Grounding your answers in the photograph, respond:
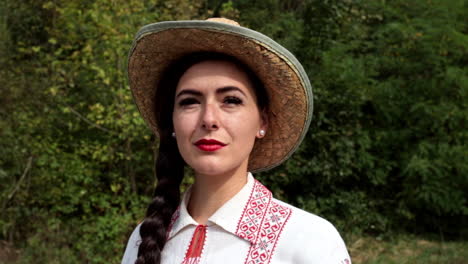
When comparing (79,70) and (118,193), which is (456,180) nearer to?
(118,193)

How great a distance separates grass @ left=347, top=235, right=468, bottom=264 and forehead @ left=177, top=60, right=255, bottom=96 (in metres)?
4.11

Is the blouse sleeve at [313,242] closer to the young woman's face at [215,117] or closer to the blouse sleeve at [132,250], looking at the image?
the young woman's face at [215,117]

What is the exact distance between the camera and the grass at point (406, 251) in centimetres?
528

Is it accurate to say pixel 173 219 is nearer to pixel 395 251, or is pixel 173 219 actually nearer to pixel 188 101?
pixel 188 101

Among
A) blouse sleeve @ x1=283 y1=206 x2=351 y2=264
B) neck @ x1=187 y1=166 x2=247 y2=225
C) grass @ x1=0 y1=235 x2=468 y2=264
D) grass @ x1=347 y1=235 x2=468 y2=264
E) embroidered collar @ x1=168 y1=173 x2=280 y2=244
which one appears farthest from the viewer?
grass @ x1=347 y1=235 x2=468 y2=264

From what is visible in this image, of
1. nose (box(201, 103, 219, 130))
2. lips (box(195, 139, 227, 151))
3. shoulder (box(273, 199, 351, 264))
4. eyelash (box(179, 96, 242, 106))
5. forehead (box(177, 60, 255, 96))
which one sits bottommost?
shoulder (box(273, 199, 351, 264))

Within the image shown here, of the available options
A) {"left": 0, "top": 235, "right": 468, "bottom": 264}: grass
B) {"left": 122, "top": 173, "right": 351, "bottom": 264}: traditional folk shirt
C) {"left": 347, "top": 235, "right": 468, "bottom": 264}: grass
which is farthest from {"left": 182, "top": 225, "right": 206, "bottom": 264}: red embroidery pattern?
{"left": 347, "top": 235, "right": 468, "bottom": 264}: grass

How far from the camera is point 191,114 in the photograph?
160 cm

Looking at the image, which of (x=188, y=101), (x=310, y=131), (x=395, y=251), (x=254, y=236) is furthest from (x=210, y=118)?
(x=395, y=251)

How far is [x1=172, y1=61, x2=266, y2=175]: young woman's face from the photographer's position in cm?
156

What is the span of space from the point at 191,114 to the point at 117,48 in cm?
353

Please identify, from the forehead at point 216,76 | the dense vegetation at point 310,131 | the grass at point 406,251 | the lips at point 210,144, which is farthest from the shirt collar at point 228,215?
the grass at point 406,251

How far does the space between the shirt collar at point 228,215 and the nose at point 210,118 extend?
275 mm

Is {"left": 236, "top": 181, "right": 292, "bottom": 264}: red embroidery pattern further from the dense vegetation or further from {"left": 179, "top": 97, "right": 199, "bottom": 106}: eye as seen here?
the dense vegetation
